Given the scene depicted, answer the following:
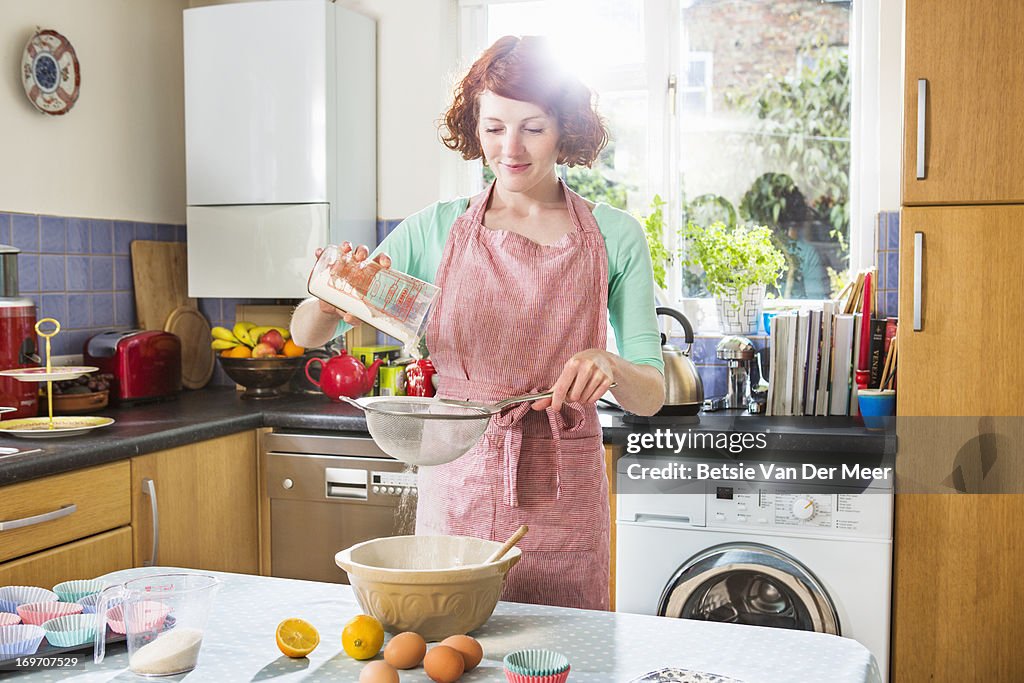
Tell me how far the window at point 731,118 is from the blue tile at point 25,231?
5.43ft

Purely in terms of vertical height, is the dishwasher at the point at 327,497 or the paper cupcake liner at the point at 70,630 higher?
the paper cupcake liner at the point at 70,630

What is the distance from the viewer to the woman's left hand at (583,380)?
1.46 metres

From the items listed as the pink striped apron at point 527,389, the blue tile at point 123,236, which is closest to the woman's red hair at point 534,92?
the pink striped apron at point 527,389

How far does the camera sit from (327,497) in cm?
282

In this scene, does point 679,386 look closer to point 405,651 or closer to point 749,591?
point 749,591

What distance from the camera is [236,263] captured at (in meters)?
3.22

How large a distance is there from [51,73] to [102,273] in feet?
2.00

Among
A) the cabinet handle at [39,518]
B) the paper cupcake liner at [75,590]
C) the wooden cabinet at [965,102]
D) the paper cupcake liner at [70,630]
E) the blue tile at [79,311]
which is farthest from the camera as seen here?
the blue tile at [79,311]

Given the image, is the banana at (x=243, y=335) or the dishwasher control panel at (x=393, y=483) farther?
the banana at (x=243, y=335)

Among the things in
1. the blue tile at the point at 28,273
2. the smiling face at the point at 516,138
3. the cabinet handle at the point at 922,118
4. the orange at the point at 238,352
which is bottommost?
the orange at the point at 238,352

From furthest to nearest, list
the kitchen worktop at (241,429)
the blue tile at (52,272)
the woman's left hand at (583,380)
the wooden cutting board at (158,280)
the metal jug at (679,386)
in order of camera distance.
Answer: the wooden cutting board at (158,280)
the blue tile at (52,272)
the metal jug at (679,386)
the kitchen worktop at (241,429)
the woman's left hand at (583,380)

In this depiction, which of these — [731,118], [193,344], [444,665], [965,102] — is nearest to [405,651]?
[444,665]

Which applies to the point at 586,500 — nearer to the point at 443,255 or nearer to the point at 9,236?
the point at 443,255

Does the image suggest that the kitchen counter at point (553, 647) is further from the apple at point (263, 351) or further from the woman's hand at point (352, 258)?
the apple at point (263, 351)
